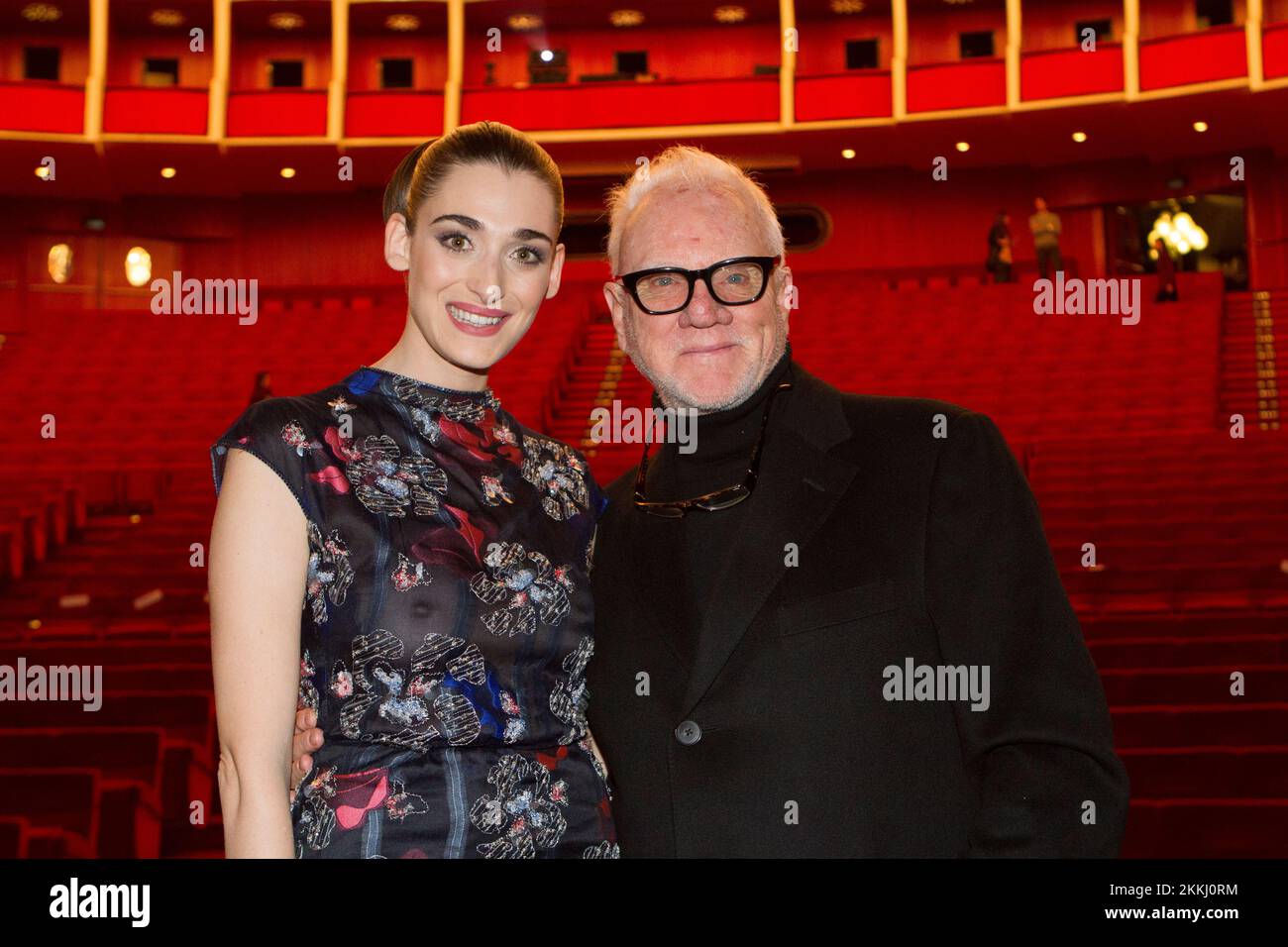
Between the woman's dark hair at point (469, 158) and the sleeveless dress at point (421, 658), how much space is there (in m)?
0.29

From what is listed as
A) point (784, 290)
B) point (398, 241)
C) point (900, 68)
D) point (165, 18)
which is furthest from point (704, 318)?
point (165, 18)

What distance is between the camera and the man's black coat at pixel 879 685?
1.47 meters

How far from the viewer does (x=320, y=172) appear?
15.1m

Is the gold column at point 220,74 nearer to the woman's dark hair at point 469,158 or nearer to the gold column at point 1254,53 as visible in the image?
the gold column at point 1254,53

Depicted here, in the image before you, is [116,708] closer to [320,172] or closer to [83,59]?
[320,172]

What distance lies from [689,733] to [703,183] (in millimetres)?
756

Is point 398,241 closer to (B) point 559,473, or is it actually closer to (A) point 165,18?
(B) point 559,473

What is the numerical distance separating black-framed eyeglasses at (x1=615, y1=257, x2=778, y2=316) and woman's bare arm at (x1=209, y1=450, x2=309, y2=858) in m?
0.62

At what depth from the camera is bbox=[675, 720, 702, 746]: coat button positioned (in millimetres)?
1578

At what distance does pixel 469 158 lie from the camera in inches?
65.7

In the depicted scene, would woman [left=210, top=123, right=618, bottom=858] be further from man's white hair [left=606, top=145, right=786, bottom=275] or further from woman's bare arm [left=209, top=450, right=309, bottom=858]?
man's white hair [left=606, top=145, right=786, bottom=275]

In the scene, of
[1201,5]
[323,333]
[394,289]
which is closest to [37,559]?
[323,333]

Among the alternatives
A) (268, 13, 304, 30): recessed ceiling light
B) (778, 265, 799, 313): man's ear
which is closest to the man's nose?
(778, 265, 799, 313): man's ear

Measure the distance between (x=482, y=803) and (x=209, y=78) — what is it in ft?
52.9
